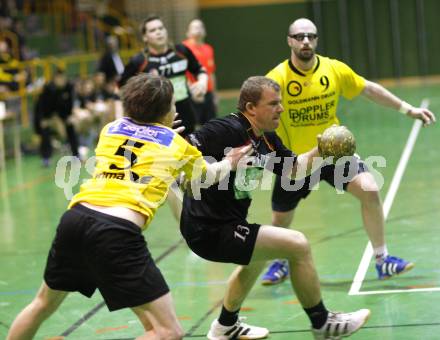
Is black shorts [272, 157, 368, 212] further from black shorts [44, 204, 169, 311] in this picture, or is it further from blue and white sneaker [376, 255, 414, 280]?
black shorts [44, 204, 169, 311]

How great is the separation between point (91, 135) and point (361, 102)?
798 cm

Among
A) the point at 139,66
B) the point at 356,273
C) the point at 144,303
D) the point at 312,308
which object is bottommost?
the point at 356,273

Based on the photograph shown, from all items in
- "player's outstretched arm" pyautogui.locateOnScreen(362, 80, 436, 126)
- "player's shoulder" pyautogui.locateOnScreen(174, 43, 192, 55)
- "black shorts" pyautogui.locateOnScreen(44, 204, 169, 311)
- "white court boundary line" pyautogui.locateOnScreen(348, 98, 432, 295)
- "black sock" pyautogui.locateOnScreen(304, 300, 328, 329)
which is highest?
"player's shoulder" pyautogui.locateOnScreen(174, 43, 192, 55)

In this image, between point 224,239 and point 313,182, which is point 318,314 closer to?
point 224,239

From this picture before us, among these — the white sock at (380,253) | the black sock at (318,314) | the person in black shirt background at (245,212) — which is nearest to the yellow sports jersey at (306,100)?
the white sock at (380,253)

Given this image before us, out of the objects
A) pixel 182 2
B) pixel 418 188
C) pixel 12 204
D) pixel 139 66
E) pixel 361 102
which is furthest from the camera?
pixel 182 2

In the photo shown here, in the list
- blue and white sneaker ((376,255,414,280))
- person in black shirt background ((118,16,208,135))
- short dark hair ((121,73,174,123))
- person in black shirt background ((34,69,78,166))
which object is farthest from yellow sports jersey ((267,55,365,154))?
person in black shirt background ((34,69,78,166))

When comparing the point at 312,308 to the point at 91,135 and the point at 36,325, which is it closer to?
→ the point at 36,325

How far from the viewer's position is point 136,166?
481 centimetres

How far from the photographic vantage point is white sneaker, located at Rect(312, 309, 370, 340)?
5664mm

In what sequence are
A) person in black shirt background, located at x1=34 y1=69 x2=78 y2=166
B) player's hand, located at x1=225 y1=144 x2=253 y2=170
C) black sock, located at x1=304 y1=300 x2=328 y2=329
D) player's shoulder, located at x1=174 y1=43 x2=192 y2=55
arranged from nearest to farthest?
player's hand, located at x1=225 y1=144 x2=253 y2=170 → black sock, located at x1=304 y1=300 x2=328 y2=329 → player's shoulder, located at x1=174 y1=43 x2=192 y2=55 → person in black shirt background, located at x1=34 y1=69 x2=78 y2=166

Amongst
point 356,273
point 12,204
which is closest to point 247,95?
point 356,273

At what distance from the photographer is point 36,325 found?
16.6 ft

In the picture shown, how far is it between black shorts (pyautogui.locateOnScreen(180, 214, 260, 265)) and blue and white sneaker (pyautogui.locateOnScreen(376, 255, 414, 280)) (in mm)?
2123
